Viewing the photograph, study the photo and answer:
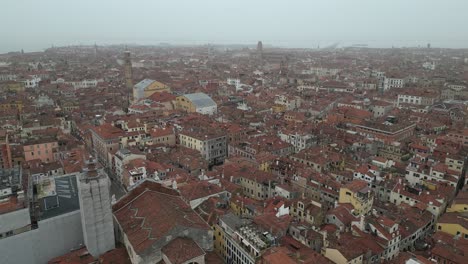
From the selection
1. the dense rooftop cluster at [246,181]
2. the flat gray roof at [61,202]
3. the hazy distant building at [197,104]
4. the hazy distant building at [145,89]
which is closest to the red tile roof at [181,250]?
the dense rooftop cluster at [246,181]

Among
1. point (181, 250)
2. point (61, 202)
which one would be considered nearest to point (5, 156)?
point (61, 202)

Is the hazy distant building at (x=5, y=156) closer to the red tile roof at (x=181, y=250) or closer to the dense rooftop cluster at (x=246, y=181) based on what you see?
the dense rooftop cluster at (x=246, y=181)

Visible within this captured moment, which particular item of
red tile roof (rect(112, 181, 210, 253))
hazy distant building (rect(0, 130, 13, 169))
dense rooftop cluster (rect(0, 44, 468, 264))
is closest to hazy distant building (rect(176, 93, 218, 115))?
dense rooftop cluster (rect(0, 44, 468, 264))

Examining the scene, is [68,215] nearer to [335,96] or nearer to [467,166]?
[467,166]

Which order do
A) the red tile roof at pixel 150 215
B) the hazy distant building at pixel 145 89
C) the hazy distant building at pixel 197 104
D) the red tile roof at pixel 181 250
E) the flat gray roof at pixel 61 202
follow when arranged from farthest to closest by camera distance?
Answer: 1. the hazy distant building at pixel 145 89
2. the hazy distant building at pixel 197 104
3. the flat gray roof at pixel 61 202
4. the red tile roof at pixel 150 215
5. the red tile roof at pixel 181 250

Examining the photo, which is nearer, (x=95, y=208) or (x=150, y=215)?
(x=95, y=208)

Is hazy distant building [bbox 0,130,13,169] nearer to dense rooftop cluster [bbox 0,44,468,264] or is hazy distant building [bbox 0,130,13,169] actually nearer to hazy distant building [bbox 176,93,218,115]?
dense rooftop cluster [bbox 0,44,468,264]

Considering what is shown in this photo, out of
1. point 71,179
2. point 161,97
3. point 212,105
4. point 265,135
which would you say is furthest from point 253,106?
point 71,179

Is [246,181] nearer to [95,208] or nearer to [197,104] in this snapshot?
[95,208]
